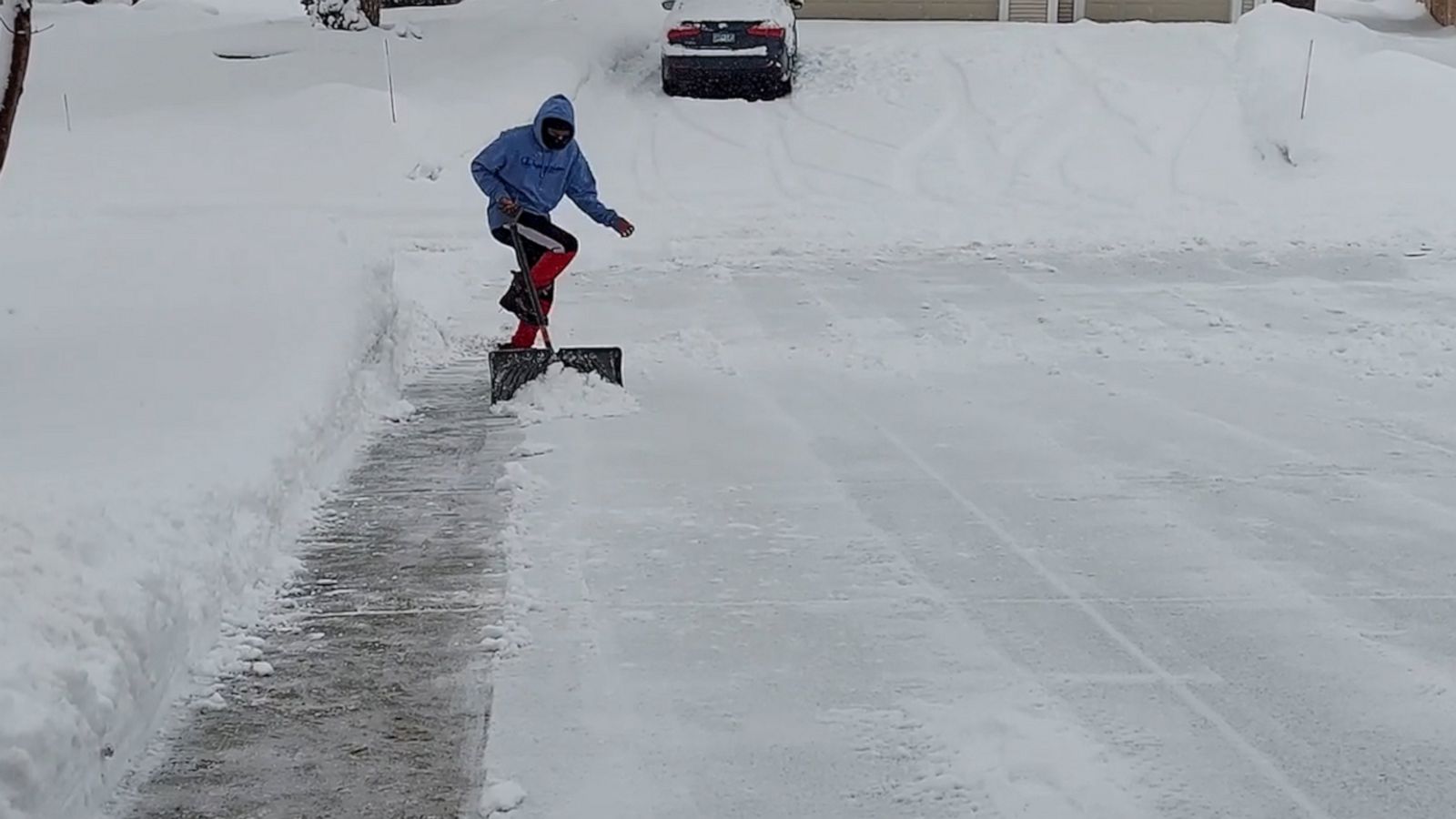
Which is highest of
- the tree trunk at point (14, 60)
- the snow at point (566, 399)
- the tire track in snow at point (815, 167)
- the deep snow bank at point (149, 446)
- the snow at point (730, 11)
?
the tree trunk at point (14, 60)

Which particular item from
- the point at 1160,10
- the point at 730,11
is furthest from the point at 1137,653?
the point at 1160,10

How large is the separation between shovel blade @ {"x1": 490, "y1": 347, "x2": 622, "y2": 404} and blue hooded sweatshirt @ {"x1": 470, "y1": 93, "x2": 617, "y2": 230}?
3.06ft

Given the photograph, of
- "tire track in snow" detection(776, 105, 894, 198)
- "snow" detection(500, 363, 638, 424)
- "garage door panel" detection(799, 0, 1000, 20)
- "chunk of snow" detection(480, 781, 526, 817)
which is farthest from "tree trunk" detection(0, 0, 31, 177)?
"garage door panel" detection(799, 0, 1000, 20)

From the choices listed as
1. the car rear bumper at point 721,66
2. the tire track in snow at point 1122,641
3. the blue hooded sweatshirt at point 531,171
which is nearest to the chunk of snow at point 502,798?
the tire track in snow at point 1122,641

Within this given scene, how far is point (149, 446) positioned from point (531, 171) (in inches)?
137

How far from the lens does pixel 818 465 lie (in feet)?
25.0

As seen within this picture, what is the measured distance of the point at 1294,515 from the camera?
679 centimetres

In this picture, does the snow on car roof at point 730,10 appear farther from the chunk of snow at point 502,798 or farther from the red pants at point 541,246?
the chunk of snow at point 502,798

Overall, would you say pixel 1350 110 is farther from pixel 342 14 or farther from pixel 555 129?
pixel 555 129

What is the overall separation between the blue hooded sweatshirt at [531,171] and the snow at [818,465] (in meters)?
0.96

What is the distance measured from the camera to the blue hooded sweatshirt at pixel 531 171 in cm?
945

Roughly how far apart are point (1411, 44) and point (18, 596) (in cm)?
2372

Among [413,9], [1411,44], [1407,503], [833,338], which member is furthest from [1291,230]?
[413,9]

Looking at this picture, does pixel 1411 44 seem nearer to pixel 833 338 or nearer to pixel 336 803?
pixel 833 338
